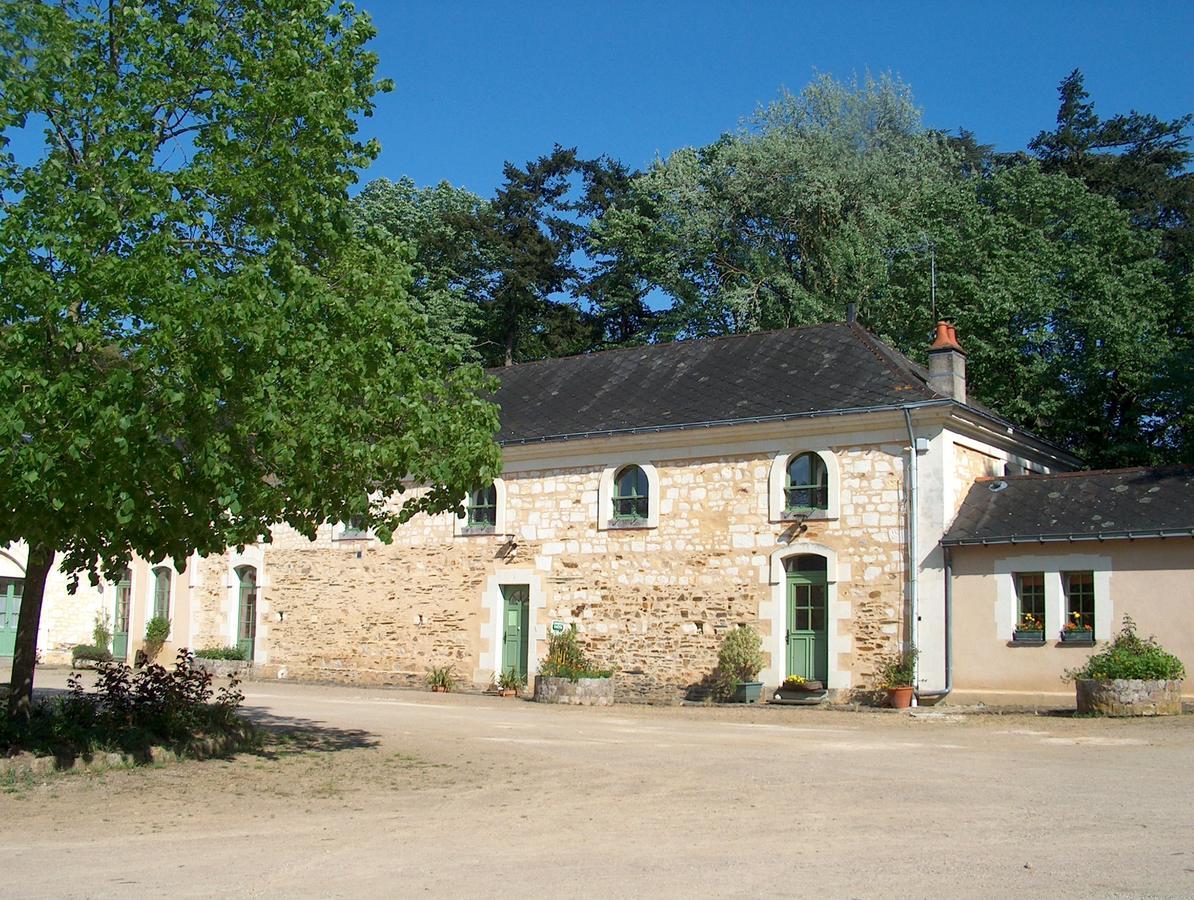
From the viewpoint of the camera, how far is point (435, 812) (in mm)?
8953

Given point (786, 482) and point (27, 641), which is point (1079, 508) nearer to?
point (786, 482)

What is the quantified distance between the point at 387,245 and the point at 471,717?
7.16 metres

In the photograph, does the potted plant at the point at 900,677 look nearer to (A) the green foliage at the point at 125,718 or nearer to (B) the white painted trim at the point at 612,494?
(B) the white painted trim at the point at 612,494

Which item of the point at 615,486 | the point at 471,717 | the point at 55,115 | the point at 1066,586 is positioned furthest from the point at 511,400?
the point at 55,115

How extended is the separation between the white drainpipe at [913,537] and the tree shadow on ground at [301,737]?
854 centimetres

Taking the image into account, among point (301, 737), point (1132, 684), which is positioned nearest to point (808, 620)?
point (1132, 684)

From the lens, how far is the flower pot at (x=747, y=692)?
19.4m

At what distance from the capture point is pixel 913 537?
18.8 meters

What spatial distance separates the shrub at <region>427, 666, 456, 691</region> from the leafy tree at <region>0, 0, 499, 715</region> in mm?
11749

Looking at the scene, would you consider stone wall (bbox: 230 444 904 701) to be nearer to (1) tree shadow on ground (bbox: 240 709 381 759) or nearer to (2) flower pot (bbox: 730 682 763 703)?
(2) flower pot (bbox: 730 682 763 703)

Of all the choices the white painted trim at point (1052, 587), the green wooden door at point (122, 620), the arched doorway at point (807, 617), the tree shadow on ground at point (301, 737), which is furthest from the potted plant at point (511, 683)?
the green wooden door at point (122, 620)

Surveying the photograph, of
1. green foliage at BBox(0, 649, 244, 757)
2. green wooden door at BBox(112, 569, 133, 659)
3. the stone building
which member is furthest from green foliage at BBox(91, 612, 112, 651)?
green foliage at BBox(0, 649, 244, 757)

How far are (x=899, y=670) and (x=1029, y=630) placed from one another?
75.0 inches

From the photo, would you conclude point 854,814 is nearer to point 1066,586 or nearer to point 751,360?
point 1066,586
